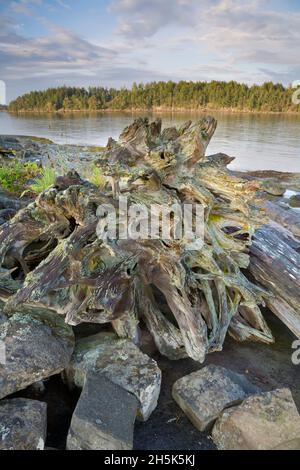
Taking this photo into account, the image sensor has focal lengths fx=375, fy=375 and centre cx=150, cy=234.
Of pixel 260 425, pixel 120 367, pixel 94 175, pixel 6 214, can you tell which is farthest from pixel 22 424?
pixel 6 214

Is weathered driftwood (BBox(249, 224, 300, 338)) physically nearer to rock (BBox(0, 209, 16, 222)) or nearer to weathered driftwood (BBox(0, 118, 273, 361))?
weathered driftwood (BBox(0, 118, 273, 361))

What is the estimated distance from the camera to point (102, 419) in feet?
9.85

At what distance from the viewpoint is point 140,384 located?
11.6 ft

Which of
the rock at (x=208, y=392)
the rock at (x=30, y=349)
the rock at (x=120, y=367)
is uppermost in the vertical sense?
the rock at (x=30, y=349)

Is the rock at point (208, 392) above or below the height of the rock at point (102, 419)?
below

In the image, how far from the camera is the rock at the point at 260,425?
3.13 m

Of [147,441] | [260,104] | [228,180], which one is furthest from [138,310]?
[260,104]

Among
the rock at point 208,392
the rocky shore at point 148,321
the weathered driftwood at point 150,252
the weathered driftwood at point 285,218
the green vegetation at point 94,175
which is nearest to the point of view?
the rocky shore at point 148,321

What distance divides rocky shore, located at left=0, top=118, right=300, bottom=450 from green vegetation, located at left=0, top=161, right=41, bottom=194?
148 inches

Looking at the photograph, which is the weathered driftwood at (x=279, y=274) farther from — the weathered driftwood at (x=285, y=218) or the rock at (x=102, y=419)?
the weathered driftwood at (x=285, y=218)

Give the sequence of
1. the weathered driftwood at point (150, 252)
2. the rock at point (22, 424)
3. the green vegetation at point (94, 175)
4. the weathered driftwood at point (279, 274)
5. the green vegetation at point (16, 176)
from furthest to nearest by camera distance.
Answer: the green vegetation at point (16, 176)
the green vegetation at point (94, 175)
the weathered driftwood at point (279, 274)
the weathered driftwood at point (150, 252)
the rock at point (22, 424)

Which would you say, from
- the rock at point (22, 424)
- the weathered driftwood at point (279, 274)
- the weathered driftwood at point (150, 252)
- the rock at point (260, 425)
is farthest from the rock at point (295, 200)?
the rock at point (22, 424)

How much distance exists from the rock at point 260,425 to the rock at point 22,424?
59.7 inches
